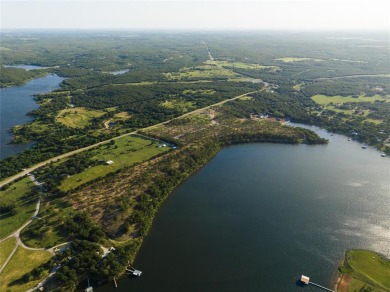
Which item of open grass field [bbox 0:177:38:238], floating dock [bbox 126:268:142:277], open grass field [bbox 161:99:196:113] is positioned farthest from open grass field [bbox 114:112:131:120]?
floating dock [bbox 126:268:142:277]

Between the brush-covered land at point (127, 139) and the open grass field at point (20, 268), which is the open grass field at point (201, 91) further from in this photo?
the open grass field at point (20, 268)

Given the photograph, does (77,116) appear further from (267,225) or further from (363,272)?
(363,272)

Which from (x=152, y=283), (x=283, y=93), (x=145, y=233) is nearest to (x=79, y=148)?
(x=145, y=233)

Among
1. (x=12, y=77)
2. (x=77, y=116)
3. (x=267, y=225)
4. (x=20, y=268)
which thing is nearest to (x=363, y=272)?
(x=267, y=225)

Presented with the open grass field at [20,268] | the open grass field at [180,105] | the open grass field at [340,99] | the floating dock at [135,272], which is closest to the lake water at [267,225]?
the floating dock at [135,272]

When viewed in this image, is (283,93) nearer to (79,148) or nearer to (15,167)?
(79,148)
